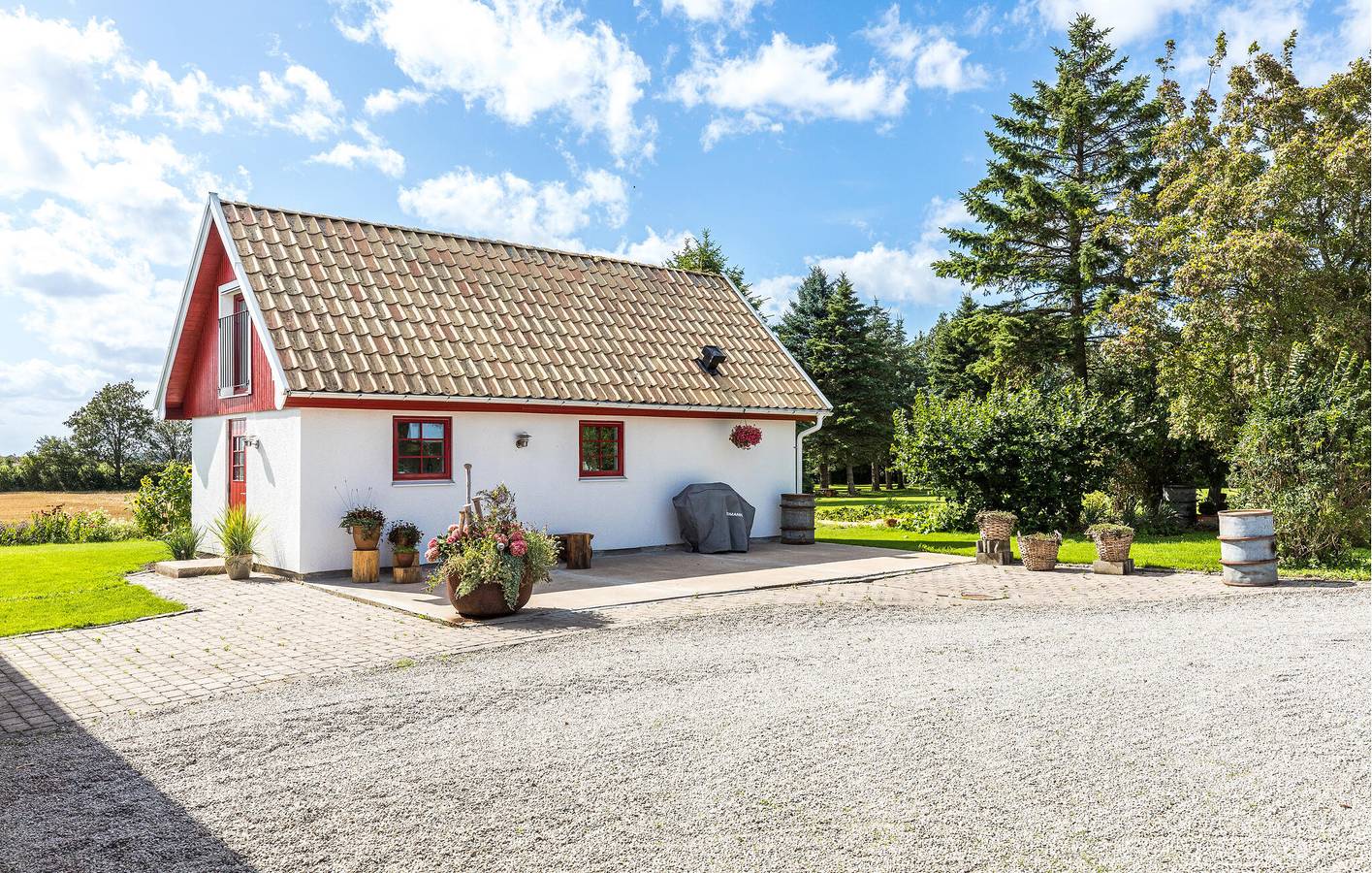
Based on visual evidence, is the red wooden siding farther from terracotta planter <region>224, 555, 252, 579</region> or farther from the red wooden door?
terracotta planter <region>224, 555, 252, 579</region>

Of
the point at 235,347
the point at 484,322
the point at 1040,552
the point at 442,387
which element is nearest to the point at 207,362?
the point at 235,347

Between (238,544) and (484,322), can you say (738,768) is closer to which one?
(238,544)

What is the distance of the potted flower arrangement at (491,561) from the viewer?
972 centimetres

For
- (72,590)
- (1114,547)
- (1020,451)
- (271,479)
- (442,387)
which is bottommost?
(72,590)

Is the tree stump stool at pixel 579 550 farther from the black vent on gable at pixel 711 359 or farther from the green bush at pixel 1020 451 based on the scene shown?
the green bush at pixel 1020 451

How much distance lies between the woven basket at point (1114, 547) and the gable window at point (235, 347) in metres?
13.4

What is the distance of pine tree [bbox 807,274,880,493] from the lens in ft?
123

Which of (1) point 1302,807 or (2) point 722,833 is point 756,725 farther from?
(1) point 1302,807

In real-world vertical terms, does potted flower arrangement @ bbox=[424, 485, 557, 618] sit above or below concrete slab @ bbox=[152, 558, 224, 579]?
above

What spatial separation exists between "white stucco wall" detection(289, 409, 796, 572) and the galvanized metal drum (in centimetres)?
807

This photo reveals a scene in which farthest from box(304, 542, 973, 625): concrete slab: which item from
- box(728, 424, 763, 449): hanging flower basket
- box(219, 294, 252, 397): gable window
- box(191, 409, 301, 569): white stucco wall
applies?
box(219, 294, 252, 397): gable window

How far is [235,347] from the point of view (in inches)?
609

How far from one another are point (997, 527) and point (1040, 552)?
112 centimetres

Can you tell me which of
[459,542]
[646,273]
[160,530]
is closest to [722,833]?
[459,542]
